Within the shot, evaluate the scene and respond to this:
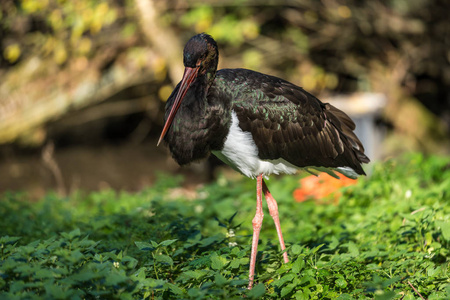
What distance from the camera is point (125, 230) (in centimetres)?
393

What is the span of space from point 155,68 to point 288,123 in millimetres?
4250

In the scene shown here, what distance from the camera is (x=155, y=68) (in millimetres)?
7902

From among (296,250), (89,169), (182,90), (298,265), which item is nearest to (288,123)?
(182,90)

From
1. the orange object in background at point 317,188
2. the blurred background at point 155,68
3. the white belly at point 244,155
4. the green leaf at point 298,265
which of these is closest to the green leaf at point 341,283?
the green leaf at point 298,265

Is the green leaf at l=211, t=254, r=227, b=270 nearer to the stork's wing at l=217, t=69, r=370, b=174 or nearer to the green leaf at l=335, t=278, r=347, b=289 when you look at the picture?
the green leaf at l=335, t=278, r=347, b=289

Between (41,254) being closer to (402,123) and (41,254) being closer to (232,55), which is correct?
(232,55)

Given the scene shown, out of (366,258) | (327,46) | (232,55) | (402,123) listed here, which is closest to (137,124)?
(232,55)

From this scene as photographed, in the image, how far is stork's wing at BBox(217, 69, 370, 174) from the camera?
386 centimetres

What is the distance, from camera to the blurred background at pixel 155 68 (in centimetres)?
786

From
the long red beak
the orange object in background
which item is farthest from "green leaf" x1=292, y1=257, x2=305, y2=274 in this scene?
the orange object in background

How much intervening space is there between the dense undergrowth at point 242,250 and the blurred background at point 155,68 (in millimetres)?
2601

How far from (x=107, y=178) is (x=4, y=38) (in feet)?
8.43

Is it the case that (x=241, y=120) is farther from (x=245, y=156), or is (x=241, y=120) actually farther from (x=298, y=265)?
(x=298, y=265)

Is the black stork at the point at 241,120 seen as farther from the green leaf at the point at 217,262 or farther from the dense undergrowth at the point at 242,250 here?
the green leaf at the point at 217,262
